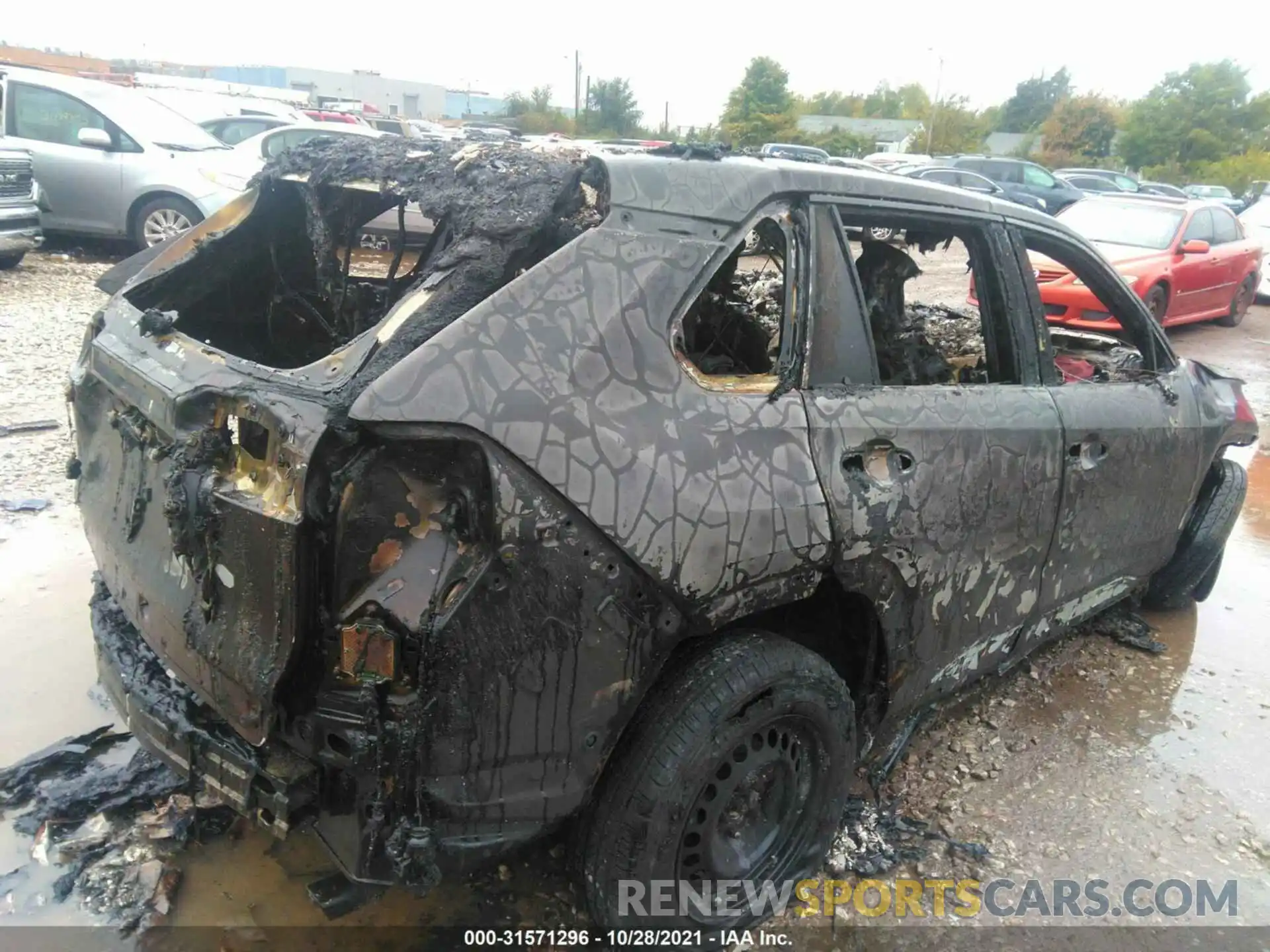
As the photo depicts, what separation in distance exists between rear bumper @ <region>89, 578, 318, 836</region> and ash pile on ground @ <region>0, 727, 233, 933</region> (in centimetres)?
18

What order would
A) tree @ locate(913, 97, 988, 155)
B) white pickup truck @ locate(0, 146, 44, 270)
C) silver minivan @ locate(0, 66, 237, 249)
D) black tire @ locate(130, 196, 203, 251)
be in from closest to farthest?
1. white pickup truck @ locate(0, 146, 44, 270)
2. silver minivan @ locate(0, 66, 237, 249)
3. black tire @ locate(130, 196, 203, 251)
4. tree @ locate(913, 97, 988, 155)

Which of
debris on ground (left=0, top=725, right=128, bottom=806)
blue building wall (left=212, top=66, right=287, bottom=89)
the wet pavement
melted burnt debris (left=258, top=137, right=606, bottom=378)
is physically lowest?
the wet pavement

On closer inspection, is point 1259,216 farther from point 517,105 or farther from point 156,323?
point 517,105

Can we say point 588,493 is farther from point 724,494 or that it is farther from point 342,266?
point 342,266

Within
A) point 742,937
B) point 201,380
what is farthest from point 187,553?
point 742,937

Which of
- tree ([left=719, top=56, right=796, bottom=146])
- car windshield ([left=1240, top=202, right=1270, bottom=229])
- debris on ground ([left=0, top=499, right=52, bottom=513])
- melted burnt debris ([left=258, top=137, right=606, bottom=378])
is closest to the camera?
melted burnt debris ([left=258, top=137, right=606, bottom=378])

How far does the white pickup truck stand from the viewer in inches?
347

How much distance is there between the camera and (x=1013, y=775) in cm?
307

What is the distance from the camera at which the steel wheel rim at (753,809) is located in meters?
2.17

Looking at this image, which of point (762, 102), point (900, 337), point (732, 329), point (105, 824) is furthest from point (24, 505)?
point (762, 102)

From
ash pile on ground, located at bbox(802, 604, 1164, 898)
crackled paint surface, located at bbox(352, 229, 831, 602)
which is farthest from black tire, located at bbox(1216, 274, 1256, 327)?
crackled paint surface, located at bbox(352, 229, 831, 602)

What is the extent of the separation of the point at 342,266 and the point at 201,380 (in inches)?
42.8

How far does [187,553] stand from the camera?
190cm

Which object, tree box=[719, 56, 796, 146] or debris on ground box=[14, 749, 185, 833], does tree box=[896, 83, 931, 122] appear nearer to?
tree box=[719, 56, 796, 146]
